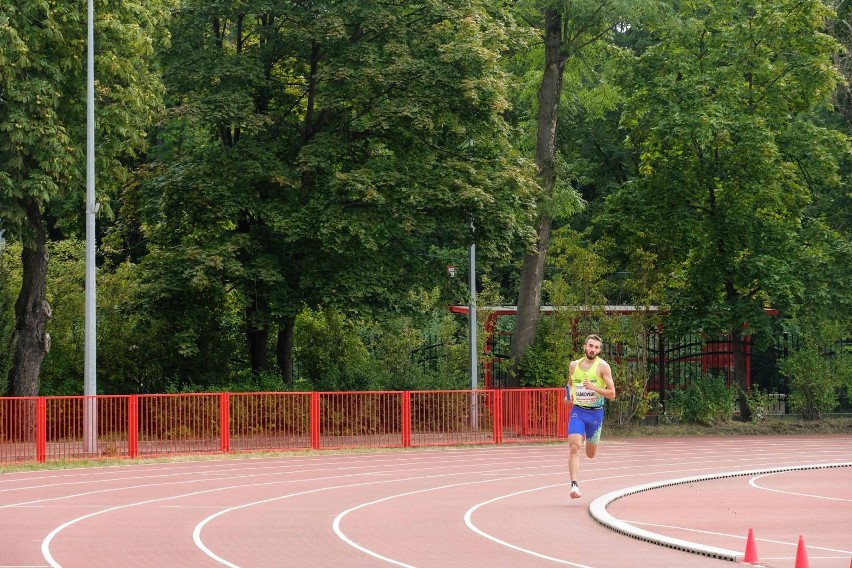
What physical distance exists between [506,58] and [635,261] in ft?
22.1

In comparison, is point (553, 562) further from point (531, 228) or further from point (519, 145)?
point (519, 145)

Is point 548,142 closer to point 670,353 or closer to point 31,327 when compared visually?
point 670,353

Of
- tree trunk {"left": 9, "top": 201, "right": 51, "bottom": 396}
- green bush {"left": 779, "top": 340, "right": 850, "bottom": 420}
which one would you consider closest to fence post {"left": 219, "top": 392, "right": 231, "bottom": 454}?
tree trunk {"left": 9, "top": 201, "right": 51, "bottom": 396}

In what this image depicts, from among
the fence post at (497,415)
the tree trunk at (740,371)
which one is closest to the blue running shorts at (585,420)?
the fence post at (497,415)

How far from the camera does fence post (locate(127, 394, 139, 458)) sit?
94.2 feet

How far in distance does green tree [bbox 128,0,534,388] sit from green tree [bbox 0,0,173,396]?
5.18 feet

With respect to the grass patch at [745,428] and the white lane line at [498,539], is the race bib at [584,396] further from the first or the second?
the grass patch at [745,428]

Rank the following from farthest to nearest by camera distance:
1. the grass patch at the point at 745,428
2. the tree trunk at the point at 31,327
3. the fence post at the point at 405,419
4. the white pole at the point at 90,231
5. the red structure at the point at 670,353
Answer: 1. the red structure at the point at 670,353
2. the grass patch at the point at 745,428
3. the tree trunk at the point at 31,327
4. the fence post at the point at 405,419
5. the white pole at the point at 90,231

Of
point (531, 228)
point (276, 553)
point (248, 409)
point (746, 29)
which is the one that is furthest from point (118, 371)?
point (276, 553)

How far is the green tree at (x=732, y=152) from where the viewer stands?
129ft

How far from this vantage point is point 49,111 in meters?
30.8

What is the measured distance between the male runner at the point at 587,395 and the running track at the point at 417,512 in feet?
2.57

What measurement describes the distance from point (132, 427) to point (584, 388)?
1317 centimetres

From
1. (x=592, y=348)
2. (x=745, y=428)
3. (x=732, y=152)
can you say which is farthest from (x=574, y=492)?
(x=732, y=152)
